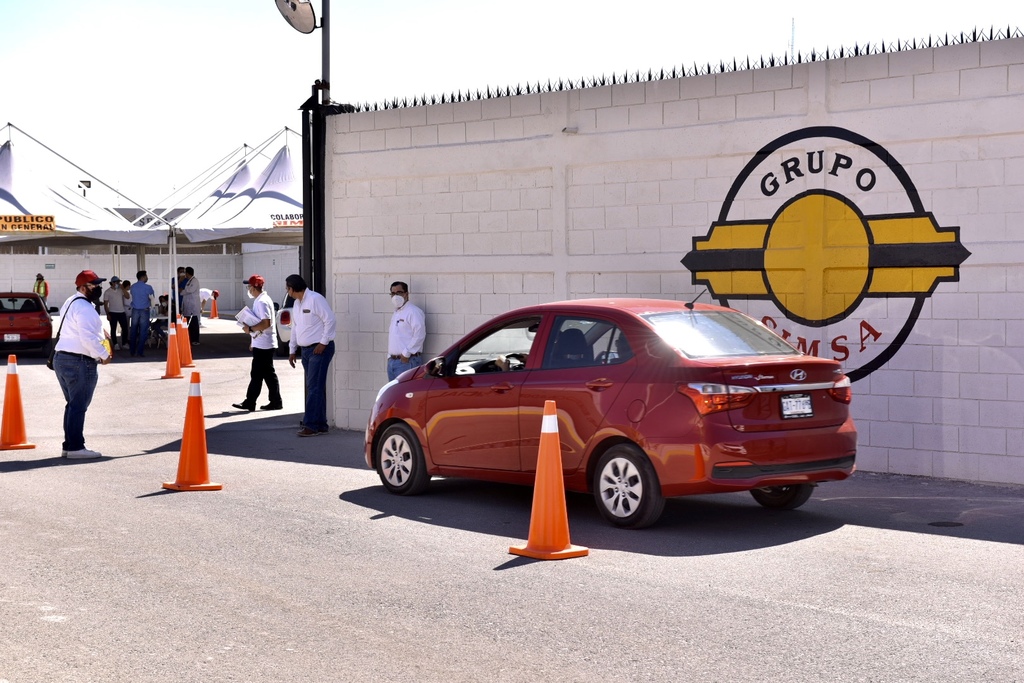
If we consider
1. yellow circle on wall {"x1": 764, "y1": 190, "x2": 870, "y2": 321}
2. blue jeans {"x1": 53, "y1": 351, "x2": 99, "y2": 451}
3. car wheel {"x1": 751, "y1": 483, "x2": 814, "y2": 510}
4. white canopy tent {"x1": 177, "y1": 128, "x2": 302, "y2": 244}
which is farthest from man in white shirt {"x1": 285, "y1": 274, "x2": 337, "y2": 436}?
white canopy tent {"x1": 177, "y1": 128, "x2": 302, "y2": 244}

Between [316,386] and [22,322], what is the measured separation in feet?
52.4

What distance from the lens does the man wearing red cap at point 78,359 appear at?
12727mm

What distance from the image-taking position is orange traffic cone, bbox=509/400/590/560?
7.89m

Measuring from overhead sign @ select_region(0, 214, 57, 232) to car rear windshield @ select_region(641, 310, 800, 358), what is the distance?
22661mm

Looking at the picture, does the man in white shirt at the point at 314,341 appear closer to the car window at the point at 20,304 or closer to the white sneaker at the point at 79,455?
the white sneaker at the point at 79,455

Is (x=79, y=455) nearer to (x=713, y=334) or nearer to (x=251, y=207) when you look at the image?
(x=713, y=334)

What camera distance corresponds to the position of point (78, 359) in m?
12.9

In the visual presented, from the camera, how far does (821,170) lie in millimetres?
11812

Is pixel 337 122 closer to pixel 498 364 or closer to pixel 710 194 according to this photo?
pixel 710 194

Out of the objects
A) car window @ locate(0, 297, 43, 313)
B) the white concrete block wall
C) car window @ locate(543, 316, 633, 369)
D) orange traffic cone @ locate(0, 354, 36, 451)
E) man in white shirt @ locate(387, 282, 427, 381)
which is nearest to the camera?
car window @ locate(543, 316, 633, 369)

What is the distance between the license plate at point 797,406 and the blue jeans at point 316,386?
7.14 m

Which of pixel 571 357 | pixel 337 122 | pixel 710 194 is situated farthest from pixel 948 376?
pixel 337 122

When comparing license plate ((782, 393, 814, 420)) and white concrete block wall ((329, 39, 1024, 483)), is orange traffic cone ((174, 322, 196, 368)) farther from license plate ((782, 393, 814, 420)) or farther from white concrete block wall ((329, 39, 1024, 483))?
license plate ((782, 393, 814, 420))

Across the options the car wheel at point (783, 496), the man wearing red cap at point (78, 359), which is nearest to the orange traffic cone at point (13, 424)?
the man wearing red cap at point (78, 359)
